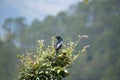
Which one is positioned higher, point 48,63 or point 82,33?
point 82,33

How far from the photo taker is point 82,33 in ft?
117

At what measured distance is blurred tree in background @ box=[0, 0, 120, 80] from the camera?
29.2 meters

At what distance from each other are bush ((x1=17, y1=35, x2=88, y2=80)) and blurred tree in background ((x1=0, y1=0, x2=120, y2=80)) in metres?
21.7

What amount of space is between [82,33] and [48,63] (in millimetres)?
32221

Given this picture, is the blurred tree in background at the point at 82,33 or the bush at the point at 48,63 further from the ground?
the blurred tree in background at the point at 82,33

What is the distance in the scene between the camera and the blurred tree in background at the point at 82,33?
29.2 meters

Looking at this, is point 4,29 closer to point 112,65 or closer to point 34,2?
point 112,65

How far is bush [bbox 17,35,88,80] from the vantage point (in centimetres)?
347

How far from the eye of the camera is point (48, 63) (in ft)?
11.5

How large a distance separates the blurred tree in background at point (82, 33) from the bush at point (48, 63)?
71.2 feet

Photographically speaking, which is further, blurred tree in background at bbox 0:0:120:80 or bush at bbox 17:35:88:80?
blurred tree in background at bbox 0:0:120:80

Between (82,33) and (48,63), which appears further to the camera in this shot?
(82,33)

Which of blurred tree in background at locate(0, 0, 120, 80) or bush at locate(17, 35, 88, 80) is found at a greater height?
blurred tree in background at locate(0, 0, 120, 80)

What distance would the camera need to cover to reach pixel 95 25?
36594mm
